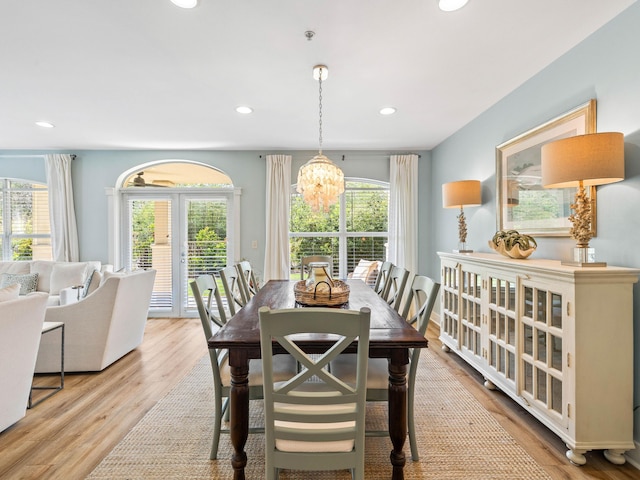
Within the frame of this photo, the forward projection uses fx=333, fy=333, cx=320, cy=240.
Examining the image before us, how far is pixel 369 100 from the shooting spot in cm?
313

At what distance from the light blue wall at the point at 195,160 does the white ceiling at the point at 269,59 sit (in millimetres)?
979

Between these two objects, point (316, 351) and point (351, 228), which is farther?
point (351, 228)

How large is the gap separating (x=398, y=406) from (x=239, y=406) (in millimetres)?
742

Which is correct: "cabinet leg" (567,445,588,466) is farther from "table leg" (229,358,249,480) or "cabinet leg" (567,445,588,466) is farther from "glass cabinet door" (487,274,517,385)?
"table leg" (229,358,249,480)

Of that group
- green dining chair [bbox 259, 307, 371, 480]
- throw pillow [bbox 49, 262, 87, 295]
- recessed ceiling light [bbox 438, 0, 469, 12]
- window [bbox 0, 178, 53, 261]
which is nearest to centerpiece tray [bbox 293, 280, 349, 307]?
green dining chair [bbox 259, 307, 371, 480]

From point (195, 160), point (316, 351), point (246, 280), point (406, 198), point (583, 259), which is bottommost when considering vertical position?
point (316, 351)

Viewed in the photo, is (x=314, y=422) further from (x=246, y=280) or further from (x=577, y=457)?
(x=246, y=280)

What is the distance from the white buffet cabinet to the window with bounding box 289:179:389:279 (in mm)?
2838

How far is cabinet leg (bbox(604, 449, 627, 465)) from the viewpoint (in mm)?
1799

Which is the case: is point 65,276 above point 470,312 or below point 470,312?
above

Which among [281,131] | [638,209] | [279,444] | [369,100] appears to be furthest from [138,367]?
[638,209]

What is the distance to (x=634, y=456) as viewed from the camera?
1806 mm

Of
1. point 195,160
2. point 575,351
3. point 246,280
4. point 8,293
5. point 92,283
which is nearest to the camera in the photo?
point 575,351

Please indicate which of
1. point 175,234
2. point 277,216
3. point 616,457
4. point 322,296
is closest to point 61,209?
point 175,234
